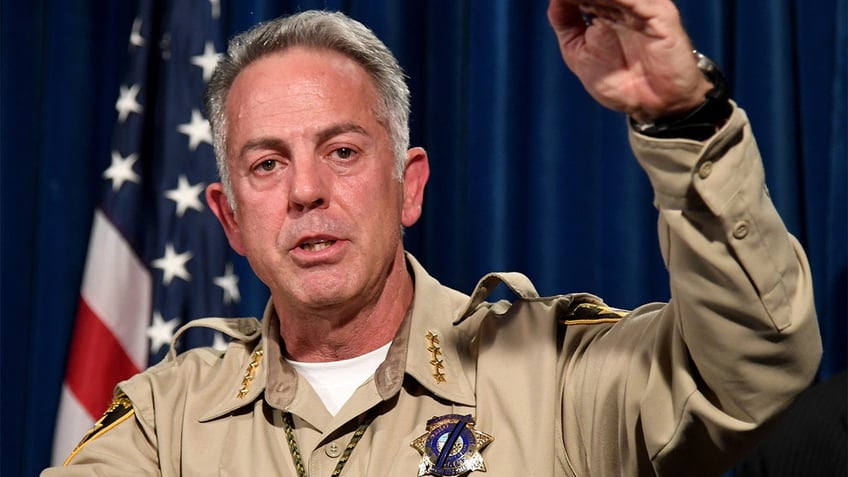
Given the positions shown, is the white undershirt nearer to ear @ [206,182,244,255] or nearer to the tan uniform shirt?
the tan uniform shirt

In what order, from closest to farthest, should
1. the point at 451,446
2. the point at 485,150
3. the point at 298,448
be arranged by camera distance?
Result: the point at 451,446
the point at 298,448
the point at 485,150

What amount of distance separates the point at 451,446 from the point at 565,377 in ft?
0.65

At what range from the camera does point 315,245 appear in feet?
5.88

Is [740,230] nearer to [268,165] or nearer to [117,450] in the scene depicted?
[268,165]

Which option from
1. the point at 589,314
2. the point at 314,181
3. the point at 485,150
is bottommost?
the point at 589,314

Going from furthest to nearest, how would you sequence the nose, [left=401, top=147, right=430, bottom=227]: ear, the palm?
[left=401, top=147, right=430, bottom=227]: ear
the nose
the palm

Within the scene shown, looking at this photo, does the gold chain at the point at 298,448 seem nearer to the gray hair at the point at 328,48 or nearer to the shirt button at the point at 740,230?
the gray hair at the point at 328,48

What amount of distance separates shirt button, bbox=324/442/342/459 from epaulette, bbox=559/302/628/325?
403mm

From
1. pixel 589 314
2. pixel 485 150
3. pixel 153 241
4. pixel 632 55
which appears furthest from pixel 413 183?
pixel 153 241

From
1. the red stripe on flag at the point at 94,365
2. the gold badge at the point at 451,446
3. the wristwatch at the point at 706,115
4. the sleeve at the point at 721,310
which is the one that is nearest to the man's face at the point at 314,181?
the gold badge at the point at 451,446

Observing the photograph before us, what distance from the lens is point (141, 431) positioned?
6.14 ft

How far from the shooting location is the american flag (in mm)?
2781

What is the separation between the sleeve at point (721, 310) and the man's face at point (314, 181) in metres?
0.59

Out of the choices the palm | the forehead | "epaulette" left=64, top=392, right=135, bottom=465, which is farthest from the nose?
the palm
